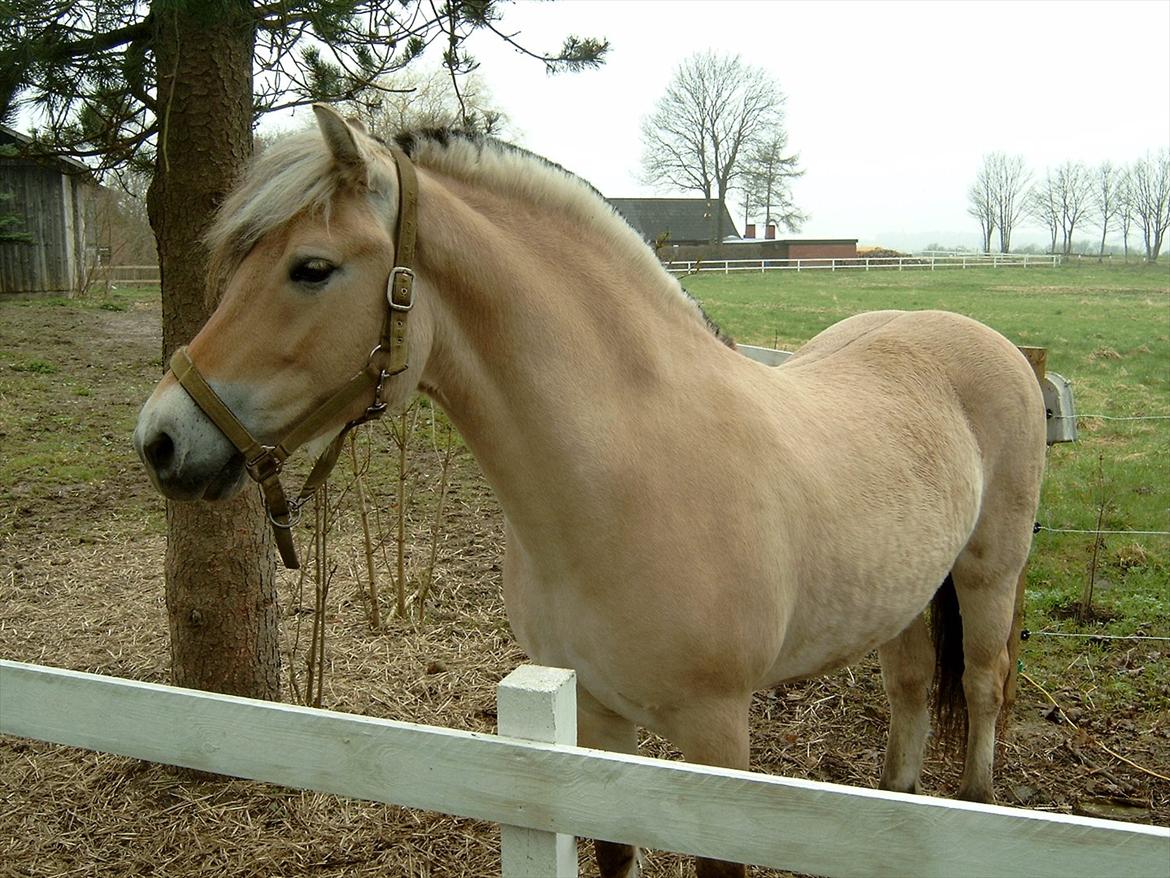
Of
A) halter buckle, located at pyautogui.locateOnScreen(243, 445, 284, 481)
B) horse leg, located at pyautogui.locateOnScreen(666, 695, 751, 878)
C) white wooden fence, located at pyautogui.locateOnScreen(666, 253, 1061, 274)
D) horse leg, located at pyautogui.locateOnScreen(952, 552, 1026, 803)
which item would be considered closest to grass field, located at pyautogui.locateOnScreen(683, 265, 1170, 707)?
horse leg, located at pyautogui.locateOnScreen(952, 552, 1026, 803)

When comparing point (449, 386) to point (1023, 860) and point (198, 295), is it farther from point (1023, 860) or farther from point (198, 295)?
point (198, 295)

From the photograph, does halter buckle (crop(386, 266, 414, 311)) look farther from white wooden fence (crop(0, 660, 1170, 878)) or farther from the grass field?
the grass field

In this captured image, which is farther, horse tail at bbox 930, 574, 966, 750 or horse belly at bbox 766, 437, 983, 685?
horse tail at bbox 930, 574, 966, 750

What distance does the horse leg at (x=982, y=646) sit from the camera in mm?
3402

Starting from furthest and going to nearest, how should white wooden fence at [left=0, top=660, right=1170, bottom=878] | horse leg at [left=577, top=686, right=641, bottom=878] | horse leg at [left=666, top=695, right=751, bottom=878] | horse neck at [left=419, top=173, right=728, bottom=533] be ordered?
1. horse leg at [left=577, top=686, right=641, bottom=878]
2. horse leg at [left=666, top=695, right=751, bottom=878]
3. horse neck at [left=419, top=173, right=728, bottom=533]
4. white wooden fence at [left=0, top=660, right=1170, bottom=878]

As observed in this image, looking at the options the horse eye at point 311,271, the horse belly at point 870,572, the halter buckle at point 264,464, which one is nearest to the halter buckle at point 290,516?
the halter buckle at point 264,464

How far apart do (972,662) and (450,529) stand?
3720mm

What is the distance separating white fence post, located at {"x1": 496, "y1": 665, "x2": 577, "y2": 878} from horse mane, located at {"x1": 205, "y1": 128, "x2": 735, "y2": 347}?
108 centimetres

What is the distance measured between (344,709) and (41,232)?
693 inches

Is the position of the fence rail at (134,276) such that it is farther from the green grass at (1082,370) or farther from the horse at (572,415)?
the horse at (572,415)

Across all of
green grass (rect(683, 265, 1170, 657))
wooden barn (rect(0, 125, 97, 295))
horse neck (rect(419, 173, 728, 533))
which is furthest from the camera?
wooden barn (rect(0, 125, 97, 295))

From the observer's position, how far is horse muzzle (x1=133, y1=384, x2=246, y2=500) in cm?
184

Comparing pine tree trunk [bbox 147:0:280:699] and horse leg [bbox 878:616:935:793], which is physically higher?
pine tree trunk [bbox 147:0:280:699]

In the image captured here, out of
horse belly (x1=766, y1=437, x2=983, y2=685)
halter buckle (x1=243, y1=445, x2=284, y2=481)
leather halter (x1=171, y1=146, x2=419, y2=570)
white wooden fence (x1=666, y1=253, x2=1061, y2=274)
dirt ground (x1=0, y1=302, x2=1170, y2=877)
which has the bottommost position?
dirt ground (x1=0, y1=302, x2=1170, y2=877)
